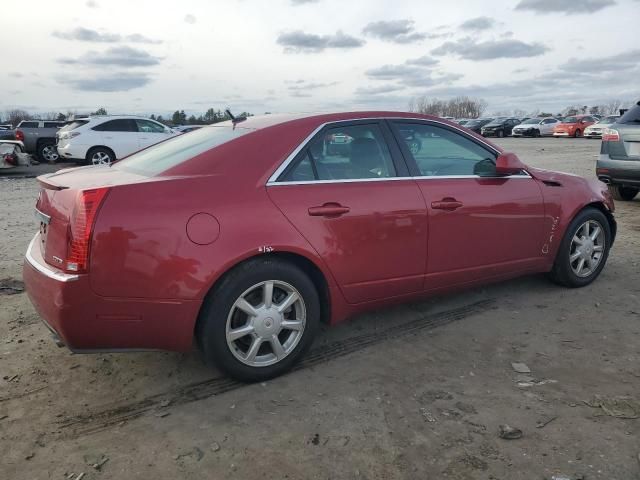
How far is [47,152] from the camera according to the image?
19.1 meters

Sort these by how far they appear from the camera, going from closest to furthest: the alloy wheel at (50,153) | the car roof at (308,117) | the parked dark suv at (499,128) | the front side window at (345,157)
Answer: the front side window at (345,157), the car roof at (308,117), the alloy wheel at (50,153), the parked dark suv at (499,128)

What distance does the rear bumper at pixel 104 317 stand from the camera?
2.78 m

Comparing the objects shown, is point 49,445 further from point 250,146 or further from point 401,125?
point 401,125

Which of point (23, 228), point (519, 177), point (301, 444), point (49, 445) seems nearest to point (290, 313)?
point (301, 444)

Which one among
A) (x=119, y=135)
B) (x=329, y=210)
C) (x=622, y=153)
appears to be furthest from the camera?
(x=119, y=135)

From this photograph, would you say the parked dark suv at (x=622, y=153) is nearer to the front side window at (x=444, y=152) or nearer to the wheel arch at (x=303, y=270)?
the front side window at (x=444, y=152)

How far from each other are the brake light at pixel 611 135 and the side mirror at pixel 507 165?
5117mm

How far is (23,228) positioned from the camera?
7.14 metres

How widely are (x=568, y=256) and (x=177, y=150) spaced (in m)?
3.30

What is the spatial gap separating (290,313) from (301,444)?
0.86 meters

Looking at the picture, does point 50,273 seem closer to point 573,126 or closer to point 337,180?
point 337,180

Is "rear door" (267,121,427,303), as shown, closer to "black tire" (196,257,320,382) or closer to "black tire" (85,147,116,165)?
"black tire" (196,257,320,382)

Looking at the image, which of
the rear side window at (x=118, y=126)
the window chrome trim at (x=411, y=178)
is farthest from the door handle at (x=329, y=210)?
the rear side window at (x=118, y=126)

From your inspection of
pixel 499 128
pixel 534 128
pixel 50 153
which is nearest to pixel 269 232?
pixel 50 153
